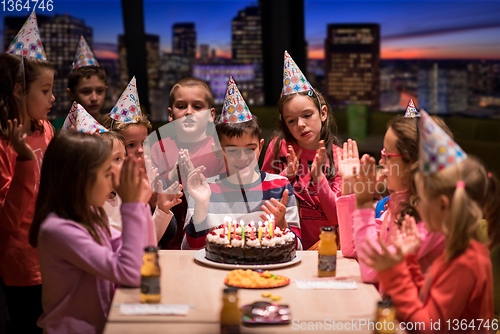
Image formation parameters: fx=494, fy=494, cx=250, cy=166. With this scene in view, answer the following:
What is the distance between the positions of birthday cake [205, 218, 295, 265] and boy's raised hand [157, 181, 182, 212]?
0.42 meters

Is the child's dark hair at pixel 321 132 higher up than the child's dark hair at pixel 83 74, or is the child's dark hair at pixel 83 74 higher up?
the child's dark hair at pixel 83 74

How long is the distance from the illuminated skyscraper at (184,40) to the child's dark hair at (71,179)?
4.46 metres

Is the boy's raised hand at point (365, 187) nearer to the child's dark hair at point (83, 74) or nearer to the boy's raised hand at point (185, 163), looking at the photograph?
the boy's raised hand at point (185, 163)

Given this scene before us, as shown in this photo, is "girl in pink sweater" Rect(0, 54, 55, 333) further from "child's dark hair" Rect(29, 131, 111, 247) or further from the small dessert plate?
the small dessert plate

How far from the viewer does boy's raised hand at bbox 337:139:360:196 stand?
2199 millimetres

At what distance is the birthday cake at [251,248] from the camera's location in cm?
202

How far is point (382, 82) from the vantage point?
643 centimetres

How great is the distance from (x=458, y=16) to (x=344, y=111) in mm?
1757

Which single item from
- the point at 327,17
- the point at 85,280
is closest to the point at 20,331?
the point at 85,280

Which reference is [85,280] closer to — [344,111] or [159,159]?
[159,159]

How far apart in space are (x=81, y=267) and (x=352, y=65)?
541cm

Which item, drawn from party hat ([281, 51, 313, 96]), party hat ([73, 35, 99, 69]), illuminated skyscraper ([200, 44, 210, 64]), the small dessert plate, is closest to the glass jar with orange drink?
the small dessert plate

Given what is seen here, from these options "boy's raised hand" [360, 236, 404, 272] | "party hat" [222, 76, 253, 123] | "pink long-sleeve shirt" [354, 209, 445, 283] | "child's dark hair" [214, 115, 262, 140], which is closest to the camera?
"boy's raised hand" [360, 236, 404, 272]

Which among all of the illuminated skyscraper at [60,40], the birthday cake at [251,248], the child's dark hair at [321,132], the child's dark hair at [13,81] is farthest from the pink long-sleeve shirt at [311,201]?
the illuminated skyscraper at [60,40]
